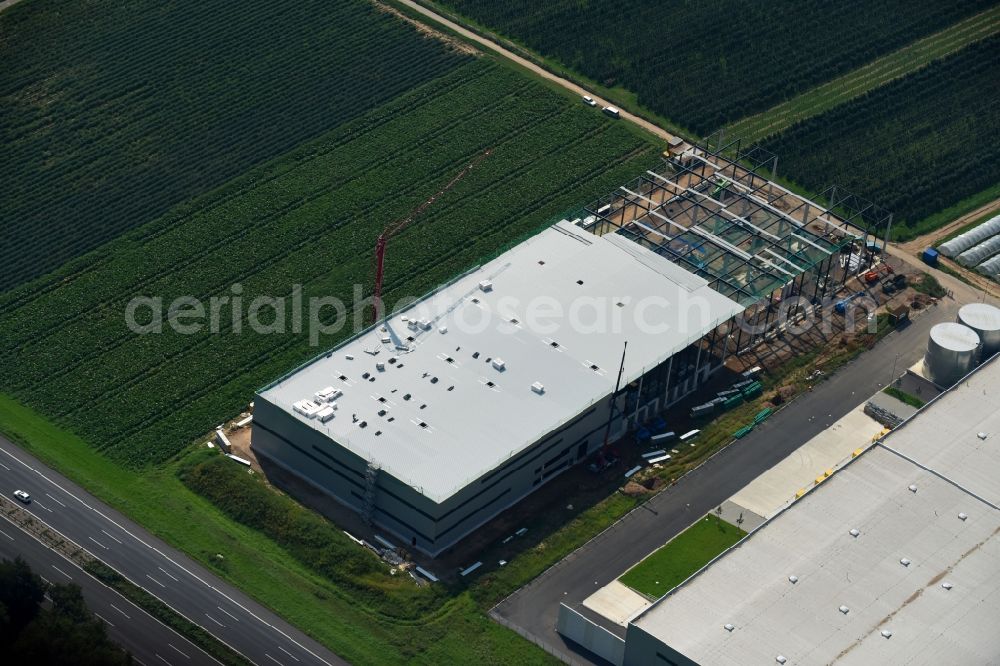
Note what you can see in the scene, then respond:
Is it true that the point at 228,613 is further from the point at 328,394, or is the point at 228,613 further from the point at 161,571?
the point at 328,394

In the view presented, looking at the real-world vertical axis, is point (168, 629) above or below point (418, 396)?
below

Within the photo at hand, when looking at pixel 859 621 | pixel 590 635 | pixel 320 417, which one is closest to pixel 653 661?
pixel 590 635

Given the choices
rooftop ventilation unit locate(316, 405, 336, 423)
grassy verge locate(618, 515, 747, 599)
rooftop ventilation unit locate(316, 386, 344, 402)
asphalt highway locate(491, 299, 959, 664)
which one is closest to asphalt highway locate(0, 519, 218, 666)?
rooftop ventilation unit locate(316, 405, 336, 423)

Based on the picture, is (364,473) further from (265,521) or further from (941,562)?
(941,562)

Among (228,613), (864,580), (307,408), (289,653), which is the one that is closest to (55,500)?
(228,613)

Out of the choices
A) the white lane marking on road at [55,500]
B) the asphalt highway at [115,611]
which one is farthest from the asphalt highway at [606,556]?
the white lane marking on road at [55,500]

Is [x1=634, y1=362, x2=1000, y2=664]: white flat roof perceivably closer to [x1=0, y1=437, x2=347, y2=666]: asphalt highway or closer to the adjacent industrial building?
the adjacent industrial building

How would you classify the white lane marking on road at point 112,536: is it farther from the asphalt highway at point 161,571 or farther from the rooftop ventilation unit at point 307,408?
the rooftop ventilation unit at point 307,408
